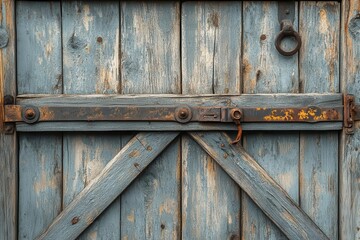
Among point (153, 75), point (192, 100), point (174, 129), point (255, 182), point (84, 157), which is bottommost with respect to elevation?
point (255, 182)

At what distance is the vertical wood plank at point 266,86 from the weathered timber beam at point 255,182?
6 cm

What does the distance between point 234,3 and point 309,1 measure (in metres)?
0.30

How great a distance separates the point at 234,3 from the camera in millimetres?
2443

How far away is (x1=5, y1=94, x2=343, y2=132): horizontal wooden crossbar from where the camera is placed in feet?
7.80

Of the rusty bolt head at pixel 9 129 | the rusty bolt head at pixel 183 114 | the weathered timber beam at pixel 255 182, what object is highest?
the rusty bolt head at pixel 183 114

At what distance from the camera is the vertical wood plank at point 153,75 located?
8.02ft

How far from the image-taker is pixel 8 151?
2.40 meters

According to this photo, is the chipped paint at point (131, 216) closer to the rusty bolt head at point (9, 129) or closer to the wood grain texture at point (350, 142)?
the rusty bolt head at point (9, 129)

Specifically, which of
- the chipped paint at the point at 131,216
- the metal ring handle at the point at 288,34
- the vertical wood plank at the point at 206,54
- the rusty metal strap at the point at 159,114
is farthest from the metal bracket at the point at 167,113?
the chipped paint at the point at 131,216

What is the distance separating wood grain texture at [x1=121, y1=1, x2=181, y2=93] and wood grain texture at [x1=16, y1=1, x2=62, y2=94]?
10.4 inches

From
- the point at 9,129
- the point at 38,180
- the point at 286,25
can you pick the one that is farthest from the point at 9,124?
the point at 286,25

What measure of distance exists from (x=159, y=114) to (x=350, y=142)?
78cm

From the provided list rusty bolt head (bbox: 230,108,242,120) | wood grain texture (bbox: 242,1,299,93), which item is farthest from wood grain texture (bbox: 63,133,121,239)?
wood grain texture (bbox: 242,1,299,93)

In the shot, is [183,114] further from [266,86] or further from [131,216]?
[131,216]
